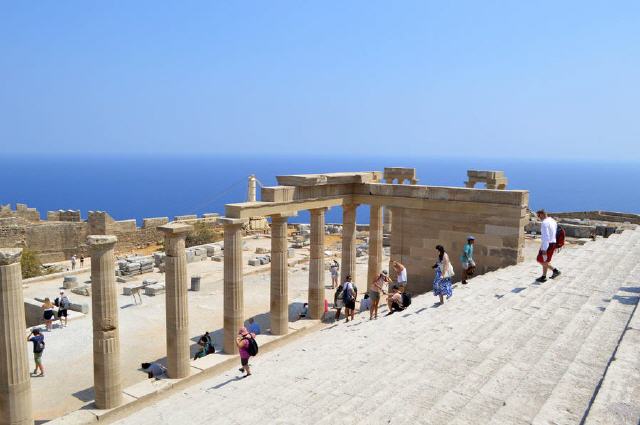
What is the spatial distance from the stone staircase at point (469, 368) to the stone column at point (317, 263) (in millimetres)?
3916

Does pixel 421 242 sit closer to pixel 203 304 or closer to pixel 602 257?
pixel 602 257

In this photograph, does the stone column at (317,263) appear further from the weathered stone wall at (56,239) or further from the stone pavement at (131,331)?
the weathered stone wall at (56,239)

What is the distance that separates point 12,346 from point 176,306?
4.00 m

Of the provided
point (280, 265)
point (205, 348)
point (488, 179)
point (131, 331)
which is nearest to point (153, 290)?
point (131, 331)

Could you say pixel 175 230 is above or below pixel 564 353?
above

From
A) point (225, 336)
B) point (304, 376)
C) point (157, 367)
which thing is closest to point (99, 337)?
point (157, 367)

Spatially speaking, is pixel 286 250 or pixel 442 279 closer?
pixel 442 279

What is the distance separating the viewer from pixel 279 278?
1619cm

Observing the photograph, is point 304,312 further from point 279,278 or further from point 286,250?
point 286,250

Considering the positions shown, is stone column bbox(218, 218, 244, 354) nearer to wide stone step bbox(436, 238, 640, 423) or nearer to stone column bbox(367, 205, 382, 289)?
stone column bbox(367, 205, 382, 289)

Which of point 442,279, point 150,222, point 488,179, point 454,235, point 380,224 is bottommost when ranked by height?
point 150,222

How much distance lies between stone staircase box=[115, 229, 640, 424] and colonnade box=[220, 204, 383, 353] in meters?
2.44

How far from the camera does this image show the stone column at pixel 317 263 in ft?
57.6

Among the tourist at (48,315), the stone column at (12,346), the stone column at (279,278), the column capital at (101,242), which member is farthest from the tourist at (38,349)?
the stone column at (279,278)
